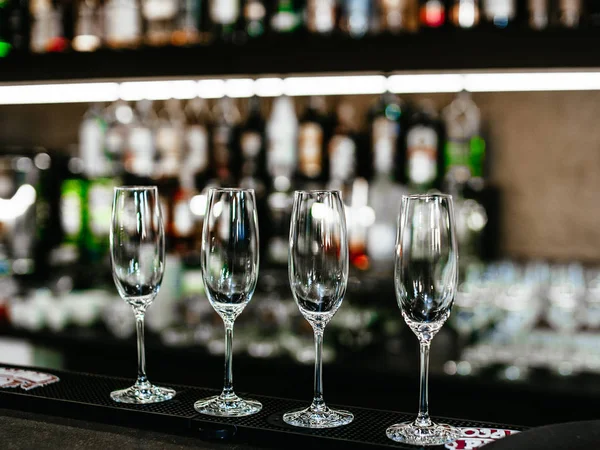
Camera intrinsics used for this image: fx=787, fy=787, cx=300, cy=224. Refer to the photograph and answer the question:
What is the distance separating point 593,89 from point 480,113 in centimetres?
35

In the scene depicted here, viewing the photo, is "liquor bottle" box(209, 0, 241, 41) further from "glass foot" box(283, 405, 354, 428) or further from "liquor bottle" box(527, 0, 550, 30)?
"glass foot" box(283, 405, 354, 428)

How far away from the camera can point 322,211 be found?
0.88 meters

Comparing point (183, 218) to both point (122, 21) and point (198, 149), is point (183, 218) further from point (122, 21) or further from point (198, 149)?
point (122, 21)

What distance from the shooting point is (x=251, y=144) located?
264cm

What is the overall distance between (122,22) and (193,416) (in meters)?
1.76

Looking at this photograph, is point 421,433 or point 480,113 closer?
point 421,433

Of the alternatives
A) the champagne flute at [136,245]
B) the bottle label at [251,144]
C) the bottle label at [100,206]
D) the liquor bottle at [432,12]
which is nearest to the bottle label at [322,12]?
the liquor bottle at [432,12]

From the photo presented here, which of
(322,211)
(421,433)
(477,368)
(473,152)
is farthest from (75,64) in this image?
(421,433)

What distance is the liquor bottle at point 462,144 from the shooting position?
2.45 metres

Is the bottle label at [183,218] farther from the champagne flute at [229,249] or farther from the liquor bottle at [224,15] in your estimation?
the champagne flute at [229,249]

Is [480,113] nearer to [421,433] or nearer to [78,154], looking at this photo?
[78,154]

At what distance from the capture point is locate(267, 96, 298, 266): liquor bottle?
8.35 feet

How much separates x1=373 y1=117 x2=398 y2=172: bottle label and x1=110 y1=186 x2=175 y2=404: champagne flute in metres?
1.56

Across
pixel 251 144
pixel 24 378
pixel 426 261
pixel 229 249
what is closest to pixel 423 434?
pixel 426 261
